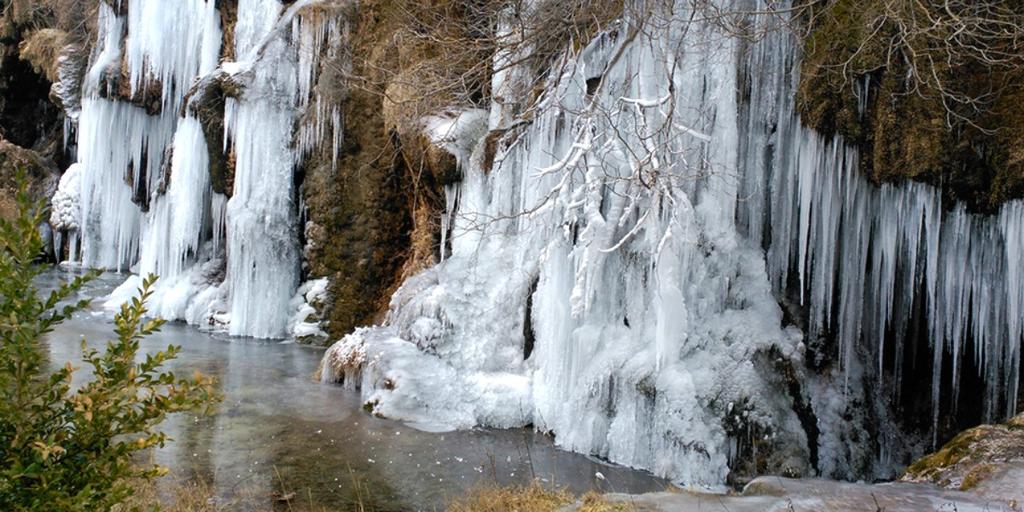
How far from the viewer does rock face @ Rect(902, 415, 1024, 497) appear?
4844 mm

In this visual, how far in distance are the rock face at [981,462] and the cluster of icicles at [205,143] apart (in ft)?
35.3

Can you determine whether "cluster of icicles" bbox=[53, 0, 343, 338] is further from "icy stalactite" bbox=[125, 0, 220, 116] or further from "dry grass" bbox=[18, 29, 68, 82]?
"dry grass" bbox=[18, 29, 68, 82]

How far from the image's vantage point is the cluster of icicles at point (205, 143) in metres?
14.1

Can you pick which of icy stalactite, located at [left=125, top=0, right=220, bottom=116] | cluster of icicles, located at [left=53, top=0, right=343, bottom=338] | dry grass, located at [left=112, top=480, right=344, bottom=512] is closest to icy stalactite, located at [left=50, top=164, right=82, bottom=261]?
cluster of icicles, located at [left=53, top=0, right=343, bottom=338]

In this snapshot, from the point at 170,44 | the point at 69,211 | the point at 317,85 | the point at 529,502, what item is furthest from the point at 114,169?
the point at 529,502

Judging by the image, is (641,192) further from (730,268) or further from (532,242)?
(532,242)

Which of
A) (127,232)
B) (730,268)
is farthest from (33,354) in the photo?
(127,232)

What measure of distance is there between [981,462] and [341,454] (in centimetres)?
526

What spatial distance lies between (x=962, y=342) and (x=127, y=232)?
20.6 meters

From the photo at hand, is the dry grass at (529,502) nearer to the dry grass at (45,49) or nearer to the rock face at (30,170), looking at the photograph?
the rock face at (30,170)

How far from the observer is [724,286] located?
329 inches

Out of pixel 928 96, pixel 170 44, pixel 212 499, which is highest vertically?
pixel 170 44

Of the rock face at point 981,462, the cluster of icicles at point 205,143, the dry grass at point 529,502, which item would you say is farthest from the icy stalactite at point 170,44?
the rock face at point 981,462

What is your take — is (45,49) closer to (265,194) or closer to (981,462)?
(265,194)
